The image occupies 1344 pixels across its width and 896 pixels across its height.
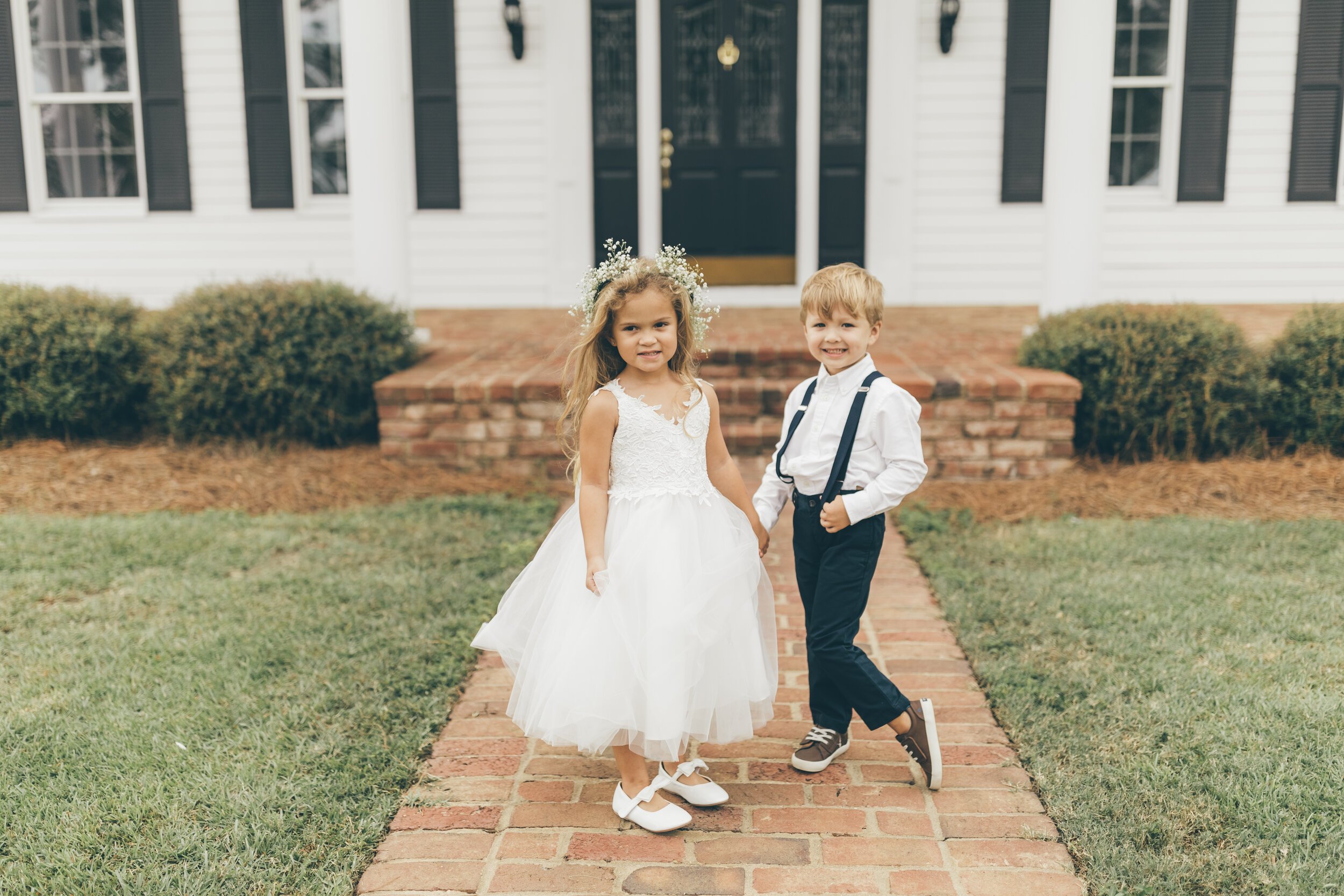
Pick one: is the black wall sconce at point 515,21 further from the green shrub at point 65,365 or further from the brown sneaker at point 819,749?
the brown sneaker at point 819,749

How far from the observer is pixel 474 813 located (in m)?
2.52

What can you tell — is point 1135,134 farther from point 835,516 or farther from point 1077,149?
point 835,516

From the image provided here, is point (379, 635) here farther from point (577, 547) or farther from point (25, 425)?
point (25, 425)

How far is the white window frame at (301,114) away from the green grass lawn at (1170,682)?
6.04 meters

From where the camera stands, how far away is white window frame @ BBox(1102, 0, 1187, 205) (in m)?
8.31

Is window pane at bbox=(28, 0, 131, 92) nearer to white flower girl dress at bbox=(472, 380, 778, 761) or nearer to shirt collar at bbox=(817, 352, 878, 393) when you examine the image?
white flower girl dress at bbox=(472, 380, 778, 761)

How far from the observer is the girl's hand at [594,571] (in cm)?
240

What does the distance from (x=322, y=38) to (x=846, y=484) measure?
7.58 meters

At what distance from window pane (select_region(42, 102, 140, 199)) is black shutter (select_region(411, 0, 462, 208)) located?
246 centimetres

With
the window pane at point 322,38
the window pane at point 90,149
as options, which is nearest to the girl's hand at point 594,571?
the window pane at point 322,38

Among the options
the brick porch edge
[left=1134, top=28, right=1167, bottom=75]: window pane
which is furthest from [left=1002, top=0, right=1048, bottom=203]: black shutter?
the brick porch edge

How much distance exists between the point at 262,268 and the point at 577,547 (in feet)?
23.5

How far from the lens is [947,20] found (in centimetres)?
807

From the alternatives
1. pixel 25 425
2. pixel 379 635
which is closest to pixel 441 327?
pixel 25 425
